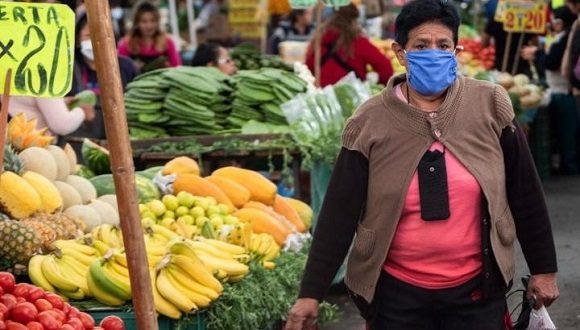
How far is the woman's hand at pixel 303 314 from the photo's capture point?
444 cm

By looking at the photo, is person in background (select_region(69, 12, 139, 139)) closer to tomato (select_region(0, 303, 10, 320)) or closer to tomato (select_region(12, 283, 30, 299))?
tomato (select_region(12, 283, 30, 299))

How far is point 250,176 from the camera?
8.12 m

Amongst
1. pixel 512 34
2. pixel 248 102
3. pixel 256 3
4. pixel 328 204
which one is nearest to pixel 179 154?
pixel 248 102

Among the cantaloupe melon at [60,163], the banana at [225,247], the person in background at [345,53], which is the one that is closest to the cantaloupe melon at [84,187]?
the cantaloupe melon at [60,163]

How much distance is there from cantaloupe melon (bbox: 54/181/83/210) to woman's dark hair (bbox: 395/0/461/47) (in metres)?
2.95

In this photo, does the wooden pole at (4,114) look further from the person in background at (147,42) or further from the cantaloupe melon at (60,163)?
the person in background at (147,42)

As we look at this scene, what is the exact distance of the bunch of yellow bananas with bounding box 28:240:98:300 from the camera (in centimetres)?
589

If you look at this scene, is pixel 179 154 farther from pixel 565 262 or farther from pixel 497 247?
pixel 497 247

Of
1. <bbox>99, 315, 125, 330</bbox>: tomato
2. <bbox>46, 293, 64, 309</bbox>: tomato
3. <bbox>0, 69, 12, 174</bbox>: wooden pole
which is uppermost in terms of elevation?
<bbox>0, 69, 12, 174</bbox>: wooden pole

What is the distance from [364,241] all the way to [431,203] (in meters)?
0.29

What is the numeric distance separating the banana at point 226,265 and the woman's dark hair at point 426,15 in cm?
213

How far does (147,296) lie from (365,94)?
5410 mm

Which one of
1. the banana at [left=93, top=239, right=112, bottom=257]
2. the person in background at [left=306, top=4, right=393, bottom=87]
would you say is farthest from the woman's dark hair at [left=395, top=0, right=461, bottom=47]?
the person in background at [left=306, top=4, right=393, bottom=87]

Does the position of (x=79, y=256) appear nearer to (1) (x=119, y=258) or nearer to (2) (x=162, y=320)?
(1) (x=119, y=258)
